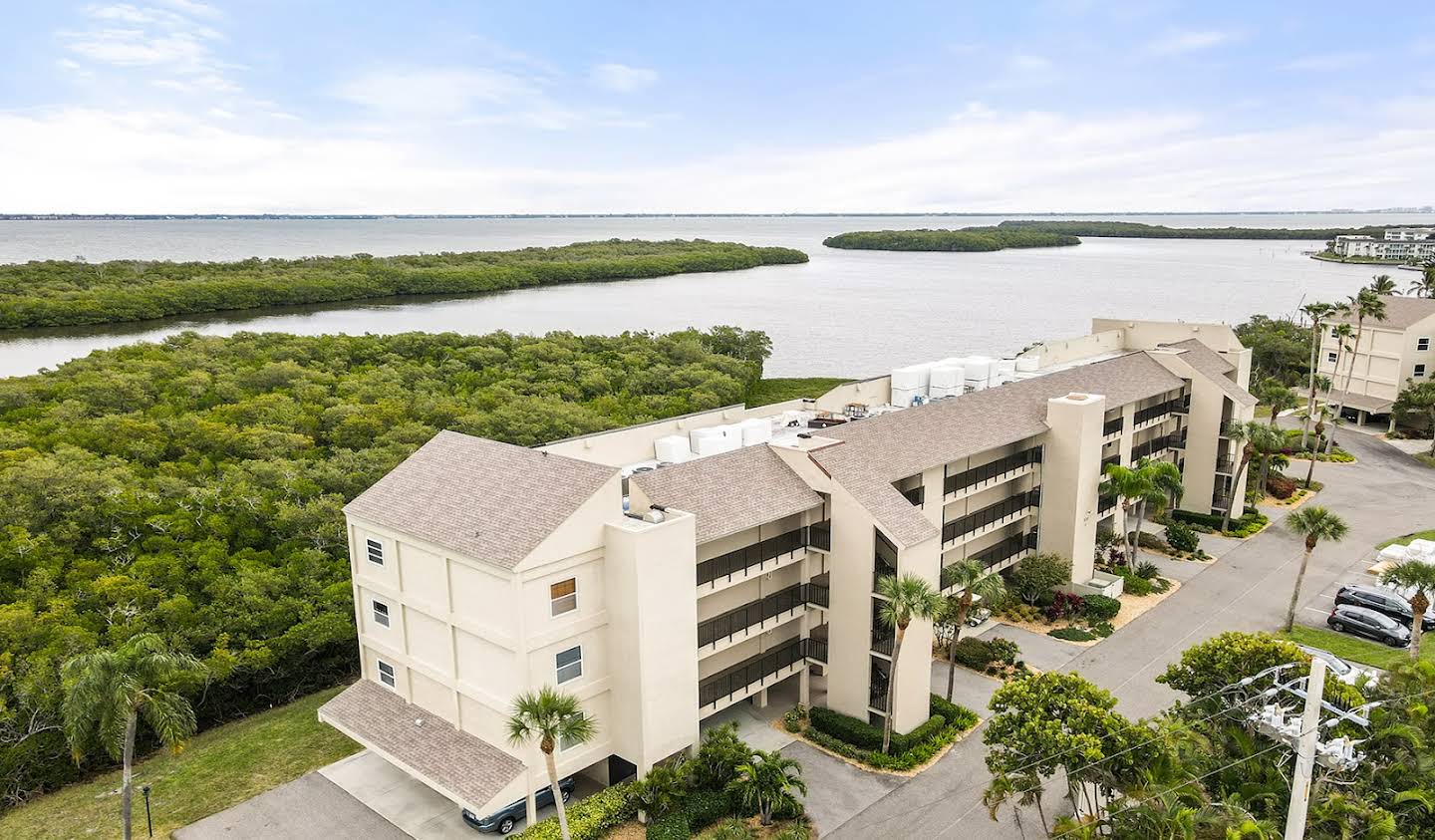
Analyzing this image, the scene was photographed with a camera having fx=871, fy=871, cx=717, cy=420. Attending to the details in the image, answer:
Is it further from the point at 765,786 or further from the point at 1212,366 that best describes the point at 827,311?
the point at 765,786

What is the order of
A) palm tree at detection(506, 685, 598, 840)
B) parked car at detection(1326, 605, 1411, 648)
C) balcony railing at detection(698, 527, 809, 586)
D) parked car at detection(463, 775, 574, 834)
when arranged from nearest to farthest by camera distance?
palm tree at detection(506, 685, 598, 840)
parked car at detection(463, 775, 574, 834)
balcony railing at detection(698, 527, 809, 586)
parked car at detection(1326, 605, 1411, 648)

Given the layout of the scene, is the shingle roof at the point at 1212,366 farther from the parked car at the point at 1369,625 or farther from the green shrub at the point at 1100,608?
the green shrub at the point at 1100,608

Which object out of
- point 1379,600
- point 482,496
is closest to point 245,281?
point 482,496

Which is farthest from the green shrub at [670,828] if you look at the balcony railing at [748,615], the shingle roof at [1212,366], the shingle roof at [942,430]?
the shingle roof at [1212,366]

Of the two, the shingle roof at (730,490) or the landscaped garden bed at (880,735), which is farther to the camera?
the landscaped garden bed at (880,735)

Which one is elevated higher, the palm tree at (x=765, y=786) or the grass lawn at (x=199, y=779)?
the palm tree at (x=765, y=786)

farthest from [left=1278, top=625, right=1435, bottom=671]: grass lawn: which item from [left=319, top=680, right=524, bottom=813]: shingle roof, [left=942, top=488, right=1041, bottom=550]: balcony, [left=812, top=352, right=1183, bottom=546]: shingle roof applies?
[left=319, top=680, right=524, bottom=813]: shingle roof

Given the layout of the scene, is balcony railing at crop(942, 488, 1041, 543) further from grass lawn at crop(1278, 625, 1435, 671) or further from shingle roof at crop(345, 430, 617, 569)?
shingle roof at crop(345, 430, 617, 569)
